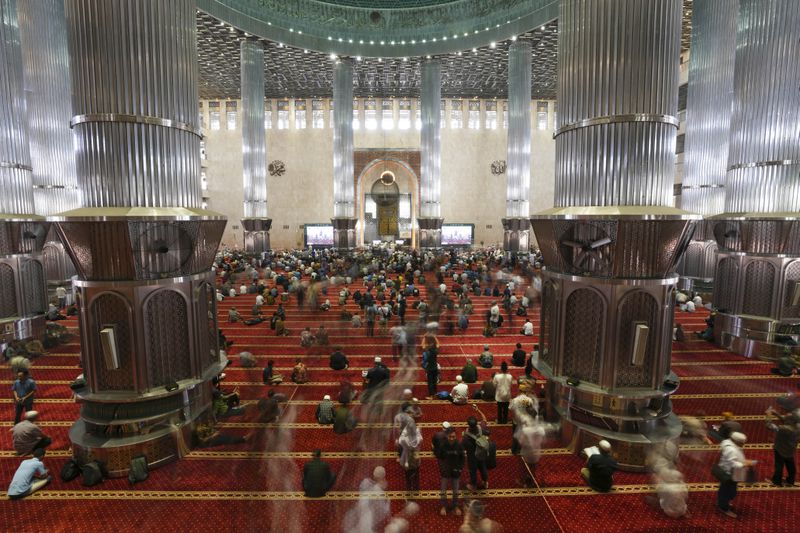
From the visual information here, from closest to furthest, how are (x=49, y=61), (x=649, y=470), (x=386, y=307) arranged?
1. (x=649, y=470)
2. (x=386, y=307)
3. (x=49, y=61)

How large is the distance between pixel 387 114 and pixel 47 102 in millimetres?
18690

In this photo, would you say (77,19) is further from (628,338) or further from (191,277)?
(628,338)

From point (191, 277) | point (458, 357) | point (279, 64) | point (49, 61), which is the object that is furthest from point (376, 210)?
point (191, 277)

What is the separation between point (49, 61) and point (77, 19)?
896 cm

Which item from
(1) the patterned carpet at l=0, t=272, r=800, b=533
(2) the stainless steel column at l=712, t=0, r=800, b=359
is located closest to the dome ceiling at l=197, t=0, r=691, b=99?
(2) the stainless steel column at l=712, t=0, r=800, b=359

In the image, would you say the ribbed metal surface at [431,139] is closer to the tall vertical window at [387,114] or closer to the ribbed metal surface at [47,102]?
the tall vertical window at [387,114]

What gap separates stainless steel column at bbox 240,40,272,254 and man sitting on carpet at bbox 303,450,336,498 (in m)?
16.9

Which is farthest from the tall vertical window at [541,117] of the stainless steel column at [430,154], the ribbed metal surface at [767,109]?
the ribbed metal surface at [767,109]

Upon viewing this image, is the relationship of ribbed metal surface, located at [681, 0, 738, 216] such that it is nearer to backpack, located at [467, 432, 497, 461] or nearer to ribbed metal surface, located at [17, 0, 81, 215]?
backpack, located at [467, 432, 497, 461]

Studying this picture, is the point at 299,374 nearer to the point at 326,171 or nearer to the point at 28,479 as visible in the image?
the point at 28,479

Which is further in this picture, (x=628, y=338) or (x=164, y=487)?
(x=628, y=338)

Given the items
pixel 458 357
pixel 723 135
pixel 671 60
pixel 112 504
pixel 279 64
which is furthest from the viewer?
pixel 279 64

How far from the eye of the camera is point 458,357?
801 cm

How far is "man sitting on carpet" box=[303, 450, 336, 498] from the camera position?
404 centimetres
